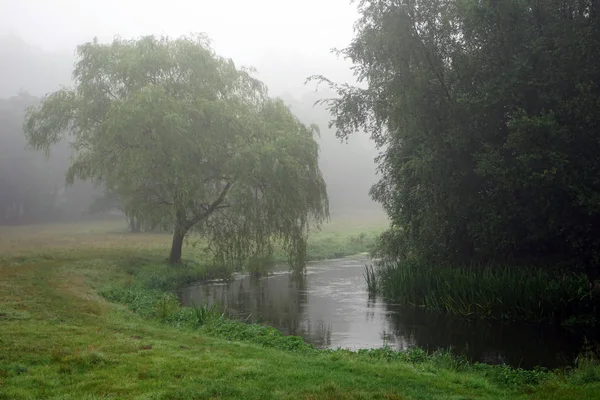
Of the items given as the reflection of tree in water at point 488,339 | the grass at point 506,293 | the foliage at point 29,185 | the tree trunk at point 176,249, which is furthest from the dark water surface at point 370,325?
the foliage at point 29,185

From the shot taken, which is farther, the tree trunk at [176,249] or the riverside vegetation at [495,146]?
the tree trunk at [176,249]

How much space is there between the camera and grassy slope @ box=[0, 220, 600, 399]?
25.3 feet

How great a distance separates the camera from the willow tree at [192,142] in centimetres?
2508

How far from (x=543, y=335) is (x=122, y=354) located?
430 inches

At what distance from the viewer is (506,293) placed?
16.7m

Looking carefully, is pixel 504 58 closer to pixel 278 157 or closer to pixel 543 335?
pixel 543 335

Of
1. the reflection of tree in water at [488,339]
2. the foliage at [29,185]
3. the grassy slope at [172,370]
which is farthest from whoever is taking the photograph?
the foliage at [29,185]

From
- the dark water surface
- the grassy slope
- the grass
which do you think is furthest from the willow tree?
the grassy slope

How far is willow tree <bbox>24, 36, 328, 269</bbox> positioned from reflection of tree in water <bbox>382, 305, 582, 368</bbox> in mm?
10011

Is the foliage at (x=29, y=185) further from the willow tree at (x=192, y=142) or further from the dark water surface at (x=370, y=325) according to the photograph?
the dark water surface at (x=370, y=325)

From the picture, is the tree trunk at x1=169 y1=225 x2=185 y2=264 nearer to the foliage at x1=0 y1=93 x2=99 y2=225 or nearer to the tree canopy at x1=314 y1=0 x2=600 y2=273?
the tree canopy at x1=314 y1=0 x2=600 y2=273

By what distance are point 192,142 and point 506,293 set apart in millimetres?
15542

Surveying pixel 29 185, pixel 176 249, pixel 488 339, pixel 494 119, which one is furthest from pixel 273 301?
pixel 29 185

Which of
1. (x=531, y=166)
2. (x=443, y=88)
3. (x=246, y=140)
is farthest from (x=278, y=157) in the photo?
(x=531, y=166)
